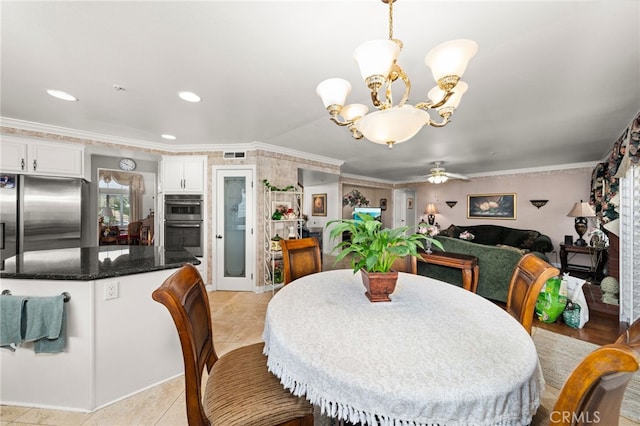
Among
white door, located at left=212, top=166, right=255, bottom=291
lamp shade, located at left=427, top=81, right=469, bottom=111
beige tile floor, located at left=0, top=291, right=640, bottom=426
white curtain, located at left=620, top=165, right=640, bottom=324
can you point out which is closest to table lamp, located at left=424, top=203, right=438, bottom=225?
white curtain, located at left=620, top=165, right=640, bottom=324

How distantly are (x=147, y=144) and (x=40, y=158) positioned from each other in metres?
1.15

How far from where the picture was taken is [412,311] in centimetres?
115

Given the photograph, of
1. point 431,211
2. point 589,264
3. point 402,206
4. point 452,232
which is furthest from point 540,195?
point 402,206

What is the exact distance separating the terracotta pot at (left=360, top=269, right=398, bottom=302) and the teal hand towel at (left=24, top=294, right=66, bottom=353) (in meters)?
1.80

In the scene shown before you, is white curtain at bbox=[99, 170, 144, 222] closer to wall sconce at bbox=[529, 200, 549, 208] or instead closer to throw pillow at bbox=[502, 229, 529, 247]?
throw pillow at bbox=[502, 229, 529, 247]

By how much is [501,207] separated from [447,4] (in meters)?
6.39

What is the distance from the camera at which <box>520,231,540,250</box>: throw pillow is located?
5177 millimetres

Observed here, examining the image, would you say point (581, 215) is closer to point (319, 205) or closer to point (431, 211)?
point (431, 211)

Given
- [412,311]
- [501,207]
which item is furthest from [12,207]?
[501,207]

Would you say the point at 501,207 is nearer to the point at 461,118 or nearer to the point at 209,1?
the point at 461,118

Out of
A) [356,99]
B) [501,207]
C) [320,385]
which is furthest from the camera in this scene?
[501,207]

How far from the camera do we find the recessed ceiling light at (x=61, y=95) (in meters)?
2.19

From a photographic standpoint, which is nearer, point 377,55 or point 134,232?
point 377,55

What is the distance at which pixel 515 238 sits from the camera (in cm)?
555
